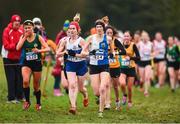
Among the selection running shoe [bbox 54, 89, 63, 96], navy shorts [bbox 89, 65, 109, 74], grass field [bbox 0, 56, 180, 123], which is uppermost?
navy shorts [bbox 89, 65, 109, 74]

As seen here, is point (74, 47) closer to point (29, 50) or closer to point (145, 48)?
point (29, 50)

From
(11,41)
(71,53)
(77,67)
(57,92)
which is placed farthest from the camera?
(57,92)

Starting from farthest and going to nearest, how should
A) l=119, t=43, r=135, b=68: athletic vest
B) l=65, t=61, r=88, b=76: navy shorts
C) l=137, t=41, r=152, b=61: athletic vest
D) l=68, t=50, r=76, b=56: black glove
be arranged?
l=137, t=41, r=152, b=61: athletic vest → l=119, t=43, r=135, b=68: athletic vest → l=65, t=61, r=88, b=76: navy shorts → l=68, t=50, r=76, b=56: black glove

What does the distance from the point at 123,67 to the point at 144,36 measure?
7.47 meters

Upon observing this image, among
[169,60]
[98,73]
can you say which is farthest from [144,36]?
[98,73]

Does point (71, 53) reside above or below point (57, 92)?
above

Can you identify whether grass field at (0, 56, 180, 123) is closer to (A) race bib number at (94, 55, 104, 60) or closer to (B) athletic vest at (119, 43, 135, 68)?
(B) athletic vest at (119, 43, 135, 68)

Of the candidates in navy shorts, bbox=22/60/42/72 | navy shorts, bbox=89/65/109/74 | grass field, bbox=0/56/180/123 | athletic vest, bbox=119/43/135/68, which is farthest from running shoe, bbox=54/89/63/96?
navy shorts, bbox=89/65/109/74

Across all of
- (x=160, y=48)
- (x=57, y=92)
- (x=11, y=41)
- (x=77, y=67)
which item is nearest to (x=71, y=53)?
(x=77, y=67)

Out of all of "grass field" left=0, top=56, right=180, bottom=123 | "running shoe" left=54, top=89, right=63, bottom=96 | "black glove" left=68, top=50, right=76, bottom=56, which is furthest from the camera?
"running shoe" left=54, top=89, right=63, bottom=96

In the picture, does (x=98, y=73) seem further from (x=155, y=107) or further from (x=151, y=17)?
(x=151, y=17)

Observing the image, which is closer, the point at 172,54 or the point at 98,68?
the point at 98,68

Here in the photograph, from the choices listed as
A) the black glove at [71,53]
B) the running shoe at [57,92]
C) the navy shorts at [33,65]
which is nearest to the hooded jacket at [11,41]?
the navy shorts at [33,65]

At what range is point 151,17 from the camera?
8475 cm
